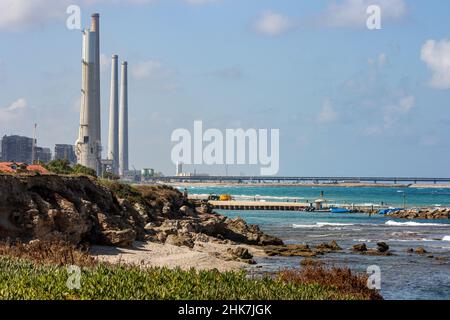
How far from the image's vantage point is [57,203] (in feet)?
117

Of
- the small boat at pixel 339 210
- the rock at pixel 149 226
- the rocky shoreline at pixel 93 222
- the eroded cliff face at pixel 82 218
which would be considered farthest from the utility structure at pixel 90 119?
the rock at pixel 149 226

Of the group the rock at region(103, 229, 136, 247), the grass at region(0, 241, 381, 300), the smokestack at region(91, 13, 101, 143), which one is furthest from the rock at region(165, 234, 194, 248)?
the smokestack at region(91, 13, 101, 143)

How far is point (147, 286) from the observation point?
62.0 feet

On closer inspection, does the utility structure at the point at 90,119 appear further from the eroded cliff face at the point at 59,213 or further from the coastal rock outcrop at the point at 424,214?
the eroded cliff face at the point at 59,213

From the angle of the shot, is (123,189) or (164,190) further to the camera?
(164,190)

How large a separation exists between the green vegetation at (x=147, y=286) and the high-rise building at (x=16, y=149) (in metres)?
163

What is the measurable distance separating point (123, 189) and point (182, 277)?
36.1m

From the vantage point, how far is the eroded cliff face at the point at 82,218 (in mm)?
32781

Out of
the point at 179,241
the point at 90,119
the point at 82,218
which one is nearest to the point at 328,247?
the point at 179,241

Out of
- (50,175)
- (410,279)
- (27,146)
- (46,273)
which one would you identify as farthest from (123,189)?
(27,146)

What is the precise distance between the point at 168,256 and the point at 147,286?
1750 cm

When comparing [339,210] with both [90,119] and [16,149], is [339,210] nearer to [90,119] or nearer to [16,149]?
[90,119]
